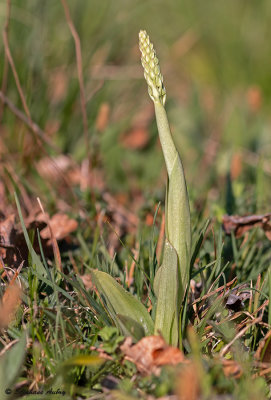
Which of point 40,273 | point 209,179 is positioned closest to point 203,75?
point 209,179

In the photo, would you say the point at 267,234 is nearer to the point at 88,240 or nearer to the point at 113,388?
the point at 88,240

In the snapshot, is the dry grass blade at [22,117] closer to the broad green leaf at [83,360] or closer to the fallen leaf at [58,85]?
the fallen leaf at [58,85]

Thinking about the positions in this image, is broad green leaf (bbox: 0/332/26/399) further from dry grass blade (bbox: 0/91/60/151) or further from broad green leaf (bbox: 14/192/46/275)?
dry grass blade (bbox: 0/91/60/151)

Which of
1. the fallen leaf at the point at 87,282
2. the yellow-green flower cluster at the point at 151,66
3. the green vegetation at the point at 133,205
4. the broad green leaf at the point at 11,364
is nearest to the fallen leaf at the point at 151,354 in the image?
the green vegetation at the point at 133,205

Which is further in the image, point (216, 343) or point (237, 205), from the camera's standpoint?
point (237, 205)

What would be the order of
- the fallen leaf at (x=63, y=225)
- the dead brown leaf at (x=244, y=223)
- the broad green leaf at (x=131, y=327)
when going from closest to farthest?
the broad green leaf at (x=131, y=327) → the dead brown leaf at (x=244, y=223) → the fallen leaf at (x=63, y=225)
